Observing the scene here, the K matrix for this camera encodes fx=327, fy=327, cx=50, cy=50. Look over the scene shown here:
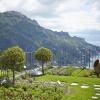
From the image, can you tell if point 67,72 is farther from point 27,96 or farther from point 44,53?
point 27,96

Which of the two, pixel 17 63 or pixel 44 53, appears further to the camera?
pixel 44 53

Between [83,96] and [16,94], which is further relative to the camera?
[83,96]

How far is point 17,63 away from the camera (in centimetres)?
5072

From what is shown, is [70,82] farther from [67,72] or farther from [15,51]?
[67,72]

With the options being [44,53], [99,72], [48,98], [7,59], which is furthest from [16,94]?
[44,53]

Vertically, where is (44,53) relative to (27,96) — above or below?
above

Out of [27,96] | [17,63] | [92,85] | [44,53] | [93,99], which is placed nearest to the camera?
[27,96]

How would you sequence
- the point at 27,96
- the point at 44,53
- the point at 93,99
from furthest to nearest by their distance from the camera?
the point at 44,53, the point at 93,99, the point at 27,96

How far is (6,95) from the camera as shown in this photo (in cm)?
3209

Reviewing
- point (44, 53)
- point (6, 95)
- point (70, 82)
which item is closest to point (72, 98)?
point (6, 95)

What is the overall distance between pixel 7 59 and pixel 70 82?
34.8 ft

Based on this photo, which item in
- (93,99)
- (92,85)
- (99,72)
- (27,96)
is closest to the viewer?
(99,72)

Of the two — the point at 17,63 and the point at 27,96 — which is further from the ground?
the point at 17,63

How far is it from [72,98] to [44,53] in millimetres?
34666
